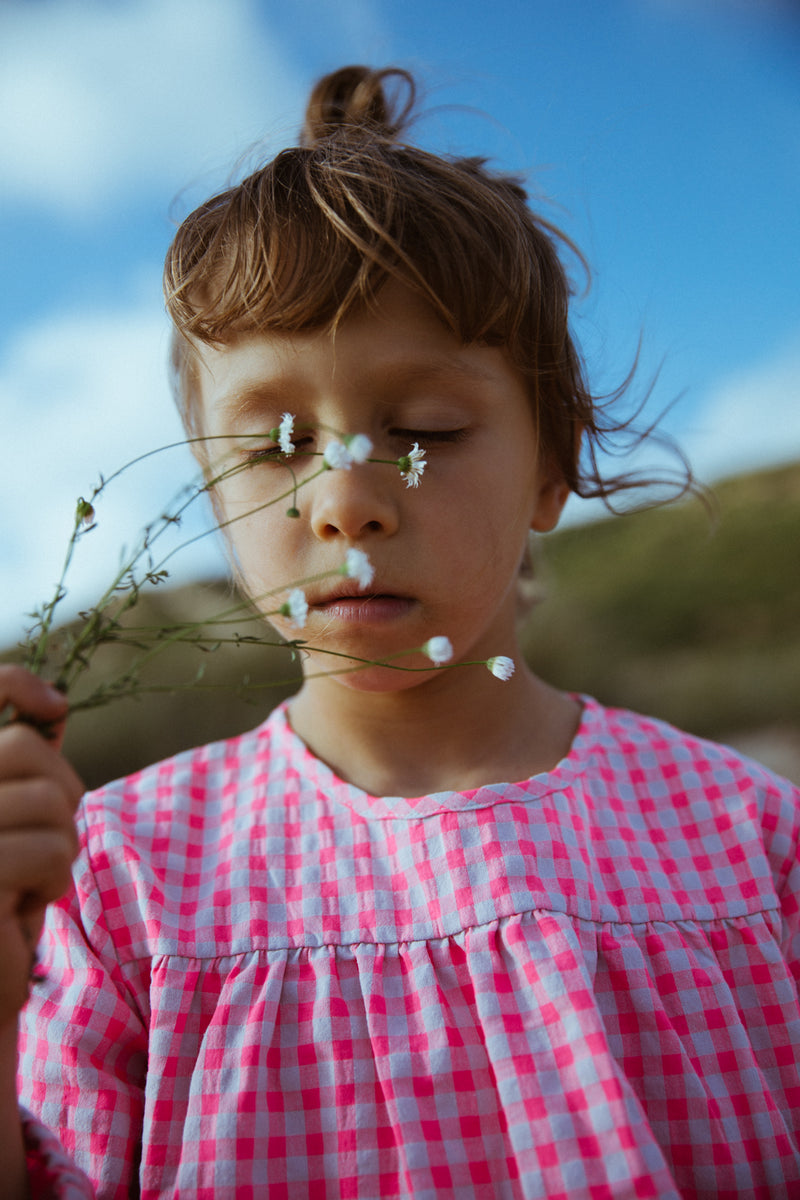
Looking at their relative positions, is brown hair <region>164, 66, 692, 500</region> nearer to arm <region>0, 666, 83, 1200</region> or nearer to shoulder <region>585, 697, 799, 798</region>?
shoulder <region>585, 697, 799, 798</region>

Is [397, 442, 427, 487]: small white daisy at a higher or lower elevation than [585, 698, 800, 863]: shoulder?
higher

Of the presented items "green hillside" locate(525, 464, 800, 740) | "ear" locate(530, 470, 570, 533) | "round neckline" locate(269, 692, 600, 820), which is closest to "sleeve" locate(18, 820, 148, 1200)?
"round neckline" locate(269, 692, 600, 820)

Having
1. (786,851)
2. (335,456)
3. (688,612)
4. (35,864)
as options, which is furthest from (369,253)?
(688,612)

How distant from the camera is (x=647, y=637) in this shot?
495 centimetres

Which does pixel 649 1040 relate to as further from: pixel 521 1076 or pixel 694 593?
pixel 694 593

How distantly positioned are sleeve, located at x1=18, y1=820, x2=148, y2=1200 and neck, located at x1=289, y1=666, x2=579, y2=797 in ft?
1.42

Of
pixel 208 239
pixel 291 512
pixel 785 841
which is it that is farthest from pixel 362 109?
pixel 785 841

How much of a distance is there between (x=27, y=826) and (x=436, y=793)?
2.26 ft

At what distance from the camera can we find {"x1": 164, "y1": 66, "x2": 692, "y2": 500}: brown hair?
4.09 ft

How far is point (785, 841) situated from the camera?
1449 millimetres

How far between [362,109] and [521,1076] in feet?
5.20

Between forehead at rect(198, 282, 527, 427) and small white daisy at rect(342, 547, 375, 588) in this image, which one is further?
forehead at rect(198, 282, 527, 427)

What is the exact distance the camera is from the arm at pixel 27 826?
80 centimetres

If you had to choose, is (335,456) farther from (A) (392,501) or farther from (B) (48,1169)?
(B) (48,1169)
